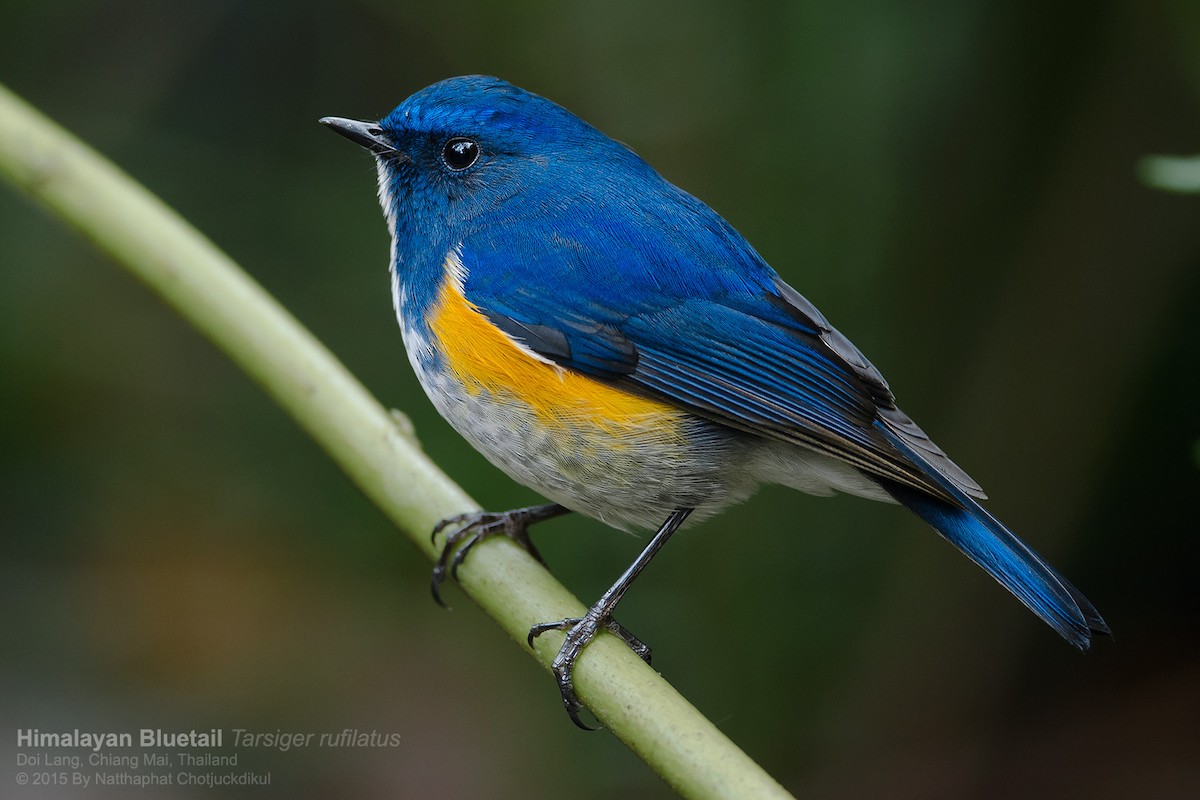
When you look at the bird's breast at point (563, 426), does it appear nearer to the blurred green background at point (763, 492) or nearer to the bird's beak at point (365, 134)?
the bird's beak at point (365, 134)

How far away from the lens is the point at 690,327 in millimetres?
2617

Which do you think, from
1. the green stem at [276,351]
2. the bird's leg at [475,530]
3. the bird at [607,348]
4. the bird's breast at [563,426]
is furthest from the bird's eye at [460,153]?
the bird's leg at [475,530]

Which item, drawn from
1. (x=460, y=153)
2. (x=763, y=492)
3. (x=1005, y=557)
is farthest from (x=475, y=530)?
(x=763, y=492)

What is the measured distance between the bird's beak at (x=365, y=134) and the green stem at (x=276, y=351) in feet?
1.75

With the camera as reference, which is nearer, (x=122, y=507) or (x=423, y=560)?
(x=423, y=560)

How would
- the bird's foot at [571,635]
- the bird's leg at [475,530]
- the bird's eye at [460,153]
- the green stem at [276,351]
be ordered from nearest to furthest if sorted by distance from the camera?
the bird's foot at [571,635], the green stem at [276,351], the bird's leg at [475,530], the bird's eye at [460,153]

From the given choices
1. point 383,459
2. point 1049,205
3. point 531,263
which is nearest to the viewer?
point 383,459

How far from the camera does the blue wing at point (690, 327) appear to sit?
249 centimetres

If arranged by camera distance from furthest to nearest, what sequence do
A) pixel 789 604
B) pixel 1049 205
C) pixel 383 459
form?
pixel 1049 205
pixel 789 604
pixel 383 459

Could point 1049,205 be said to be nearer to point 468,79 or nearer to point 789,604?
point 789,604

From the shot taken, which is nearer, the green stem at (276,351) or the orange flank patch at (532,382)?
the green stem at (276,351)

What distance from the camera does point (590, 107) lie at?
13.0 feet

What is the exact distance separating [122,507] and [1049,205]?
9.98ft

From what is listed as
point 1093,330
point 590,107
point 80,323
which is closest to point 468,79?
point 590,107
